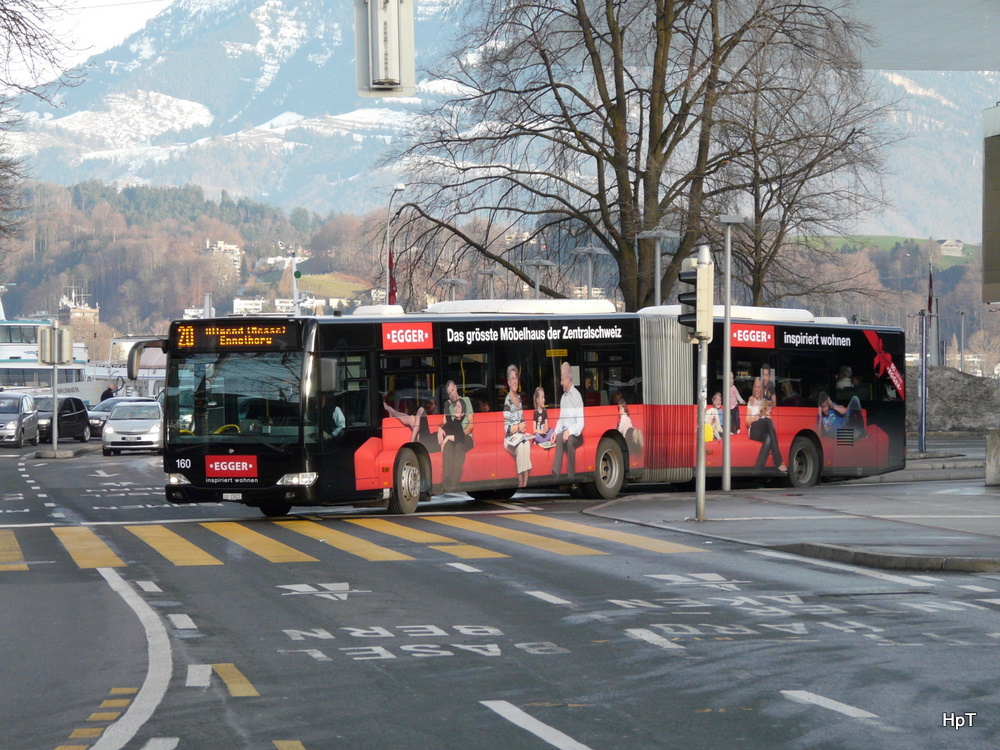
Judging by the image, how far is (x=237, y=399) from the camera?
20359 mm

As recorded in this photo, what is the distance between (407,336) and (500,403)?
2.09 metres

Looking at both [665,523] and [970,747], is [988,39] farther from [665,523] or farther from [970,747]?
[970,747]

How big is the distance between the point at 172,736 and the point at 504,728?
1586 mm

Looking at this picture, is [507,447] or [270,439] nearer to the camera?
[270,439]

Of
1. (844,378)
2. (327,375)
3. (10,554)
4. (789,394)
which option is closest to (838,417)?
(844,378)

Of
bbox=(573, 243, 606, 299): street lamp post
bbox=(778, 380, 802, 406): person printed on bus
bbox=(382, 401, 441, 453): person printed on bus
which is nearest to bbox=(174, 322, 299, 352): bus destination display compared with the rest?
bbox=(382, 401, 441, 453): person printed on bus

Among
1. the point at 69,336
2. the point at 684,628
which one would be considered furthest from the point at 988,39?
the point at 684,628

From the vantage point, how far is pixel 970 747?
7.01 meters

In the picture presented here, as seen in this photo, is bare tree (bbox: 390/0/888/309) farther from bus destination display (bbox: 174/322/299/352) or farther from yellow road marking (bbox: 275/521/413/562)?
yellow road marking (bbox: 275/521/413/562)

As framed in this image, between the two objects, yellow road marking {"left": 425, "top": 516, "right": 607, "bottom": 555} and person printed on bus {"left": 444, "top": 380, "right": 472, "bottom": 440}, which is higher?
person printed on bus {"left": 444, "top": 380, "right": 472, "bottom": 440}

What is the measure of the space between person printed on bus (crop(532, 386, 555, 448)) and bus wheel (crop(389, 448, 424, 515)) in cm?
248

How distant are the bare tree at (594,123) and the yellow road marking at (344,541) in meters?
16.7

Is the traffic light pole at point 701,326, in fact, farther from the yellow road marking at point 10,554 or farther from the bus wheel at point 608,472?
the yellow road marking at point 10,554

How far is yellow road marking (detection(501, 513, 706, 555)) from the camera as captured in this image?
1627 cm
